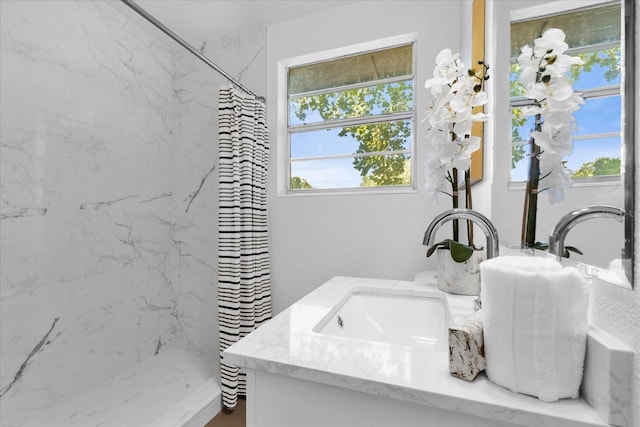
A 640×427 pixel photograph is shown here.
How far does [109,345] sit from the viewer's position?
Answer: 5.72 feet

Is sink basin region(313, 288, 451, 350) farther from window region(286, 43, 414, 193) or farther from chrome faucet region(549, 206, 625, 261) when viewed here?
window region(286, 43, 414, 193)

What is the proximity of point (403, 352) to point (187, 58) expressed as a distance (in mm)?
2377

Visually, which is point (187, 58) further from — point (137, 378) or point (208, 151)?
point (137, 378)

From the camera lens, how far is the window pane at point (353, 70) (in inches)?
69.4

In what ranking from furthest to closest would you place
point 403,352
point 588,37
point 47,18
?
1. point 47,18
2. point 403,352
3. point 588,37

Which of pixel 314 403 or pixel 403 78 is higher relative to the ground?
pixel 403 78

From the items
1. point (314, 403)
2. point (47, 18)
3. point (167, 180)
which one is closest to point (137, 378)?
point (167, 180)

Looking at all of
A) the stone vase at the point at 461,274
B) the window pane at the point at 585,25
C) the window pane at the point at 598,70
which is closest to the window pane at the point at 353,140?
the stone vase at the point at 461,274

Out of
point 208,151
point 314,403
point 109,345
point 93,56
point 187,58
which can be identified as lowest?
point 109,345

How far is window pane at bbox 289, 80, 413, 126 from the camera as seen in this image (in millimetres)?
1764

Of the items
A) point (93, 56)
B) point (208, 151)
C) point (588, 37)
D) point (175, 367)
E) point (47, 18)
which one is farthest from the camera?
point (208, 151)

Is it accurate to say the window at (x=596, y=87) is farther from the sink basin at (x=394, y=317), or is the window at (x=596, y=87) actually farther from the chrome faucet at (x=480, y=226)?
the sink basin at (x=394, y=317)

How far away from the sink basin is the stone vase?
54mm

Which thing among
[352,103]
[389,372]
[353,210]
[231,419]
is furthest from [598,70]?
[231,419]
